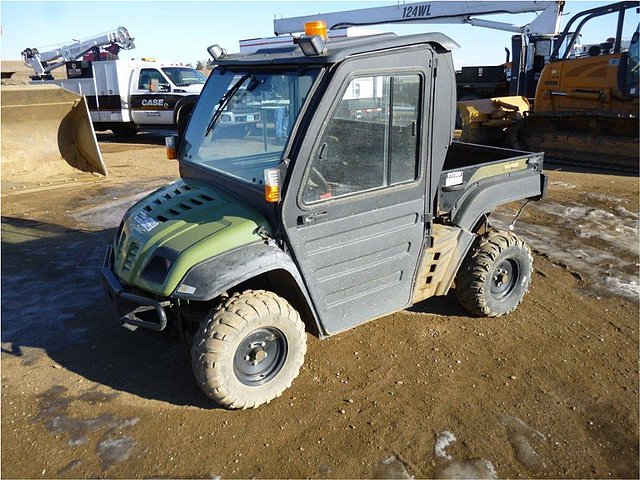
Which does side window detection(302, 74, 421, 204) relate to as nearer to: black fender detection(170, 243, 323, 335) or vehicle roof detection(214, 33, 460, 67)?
vehicle roof detection(214, 33, 460, 67)

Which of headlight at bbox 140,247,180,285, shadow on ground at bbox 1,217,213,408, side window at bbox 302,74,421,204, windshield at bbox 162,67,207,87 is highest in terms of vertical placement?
windshield at bbox 162,67,207,87

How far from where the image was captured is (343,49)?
3.04 meters

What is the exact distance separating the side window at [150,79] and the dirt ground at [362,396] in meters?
9.15

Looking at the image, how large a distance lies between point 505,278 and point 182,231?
2.64 m

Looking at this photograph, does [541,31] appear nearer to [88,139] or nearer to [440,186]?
[88,139]

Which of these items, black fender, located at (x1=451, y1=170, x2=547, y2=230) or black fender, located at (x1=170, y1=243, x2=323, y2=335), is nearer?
black fender, located at (x1=170, y1=243, x2=323, y2=335)

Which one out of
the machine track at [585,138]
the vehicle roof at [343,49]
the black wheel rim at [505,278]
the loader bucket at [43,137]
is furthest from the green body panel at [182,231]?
the machine track at [585,138]

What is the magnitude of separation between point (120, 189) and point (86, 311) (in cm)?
460

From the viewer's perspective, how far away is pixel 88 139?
919 centimetres

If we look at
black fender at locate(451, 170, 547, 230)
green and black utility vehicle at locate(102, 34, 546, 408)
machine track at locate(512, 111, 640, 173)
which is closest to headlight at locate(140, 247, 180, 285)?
green and black utility vehicle at locate(102, 34, 546, 408)

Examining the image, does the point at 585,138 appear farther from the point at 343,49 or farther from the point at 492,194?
the point at 343,49

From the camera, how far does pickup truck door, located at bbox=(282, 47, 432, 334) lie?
3.08 meters

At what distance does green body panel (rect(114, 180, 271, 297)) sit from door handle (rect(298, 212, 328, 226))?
0.21 m

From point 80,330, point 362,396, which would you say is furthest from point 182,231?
point 80,330
